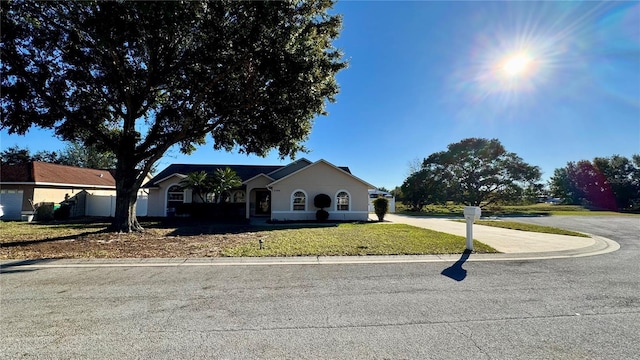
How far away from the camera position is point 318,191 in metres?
20.6

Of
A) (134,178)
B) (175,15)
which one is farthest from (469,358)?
(134,178)

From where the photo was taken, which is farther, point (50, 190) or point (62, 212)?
point (50, 190)

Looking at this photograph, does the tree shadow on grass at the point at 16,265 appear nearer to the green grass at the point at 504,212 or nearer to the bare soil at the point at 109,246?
the bare soil at the point at 109,246

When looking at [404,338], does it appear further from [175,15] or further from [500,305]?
[175,15]

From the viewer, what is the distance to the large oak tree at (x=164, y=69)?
955 centimetres

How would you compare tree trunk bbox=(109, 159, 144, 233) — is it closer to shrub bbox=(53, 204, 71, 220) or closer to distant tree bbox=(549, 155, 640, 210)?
shrub bbox=(53, 204, 71, 220)

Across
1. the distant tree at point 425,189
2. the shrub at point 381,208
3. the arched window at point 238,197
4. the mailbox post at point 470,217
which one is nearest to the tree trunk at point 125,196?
the arched window at point 238,197

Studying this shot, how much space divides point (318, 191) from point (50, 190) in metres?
18.0

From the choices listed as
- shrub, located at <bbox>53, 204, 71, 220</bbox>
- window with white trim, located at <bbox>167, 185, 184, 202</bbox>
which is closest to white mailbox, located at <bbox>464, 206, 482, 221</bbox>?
window with white trim, located at <bbox>167, 185, 184, 202</bbox>

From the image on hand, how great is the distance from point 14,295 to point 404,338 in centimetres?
595

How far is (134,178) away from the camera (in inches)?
518

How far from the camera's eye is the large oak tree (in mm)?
9547

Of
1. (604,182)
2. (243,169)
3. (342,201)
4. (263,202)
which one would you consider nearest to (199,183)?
(263,202)

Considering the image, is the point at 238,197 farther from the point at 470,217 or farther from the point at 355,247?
the point at 470,217
